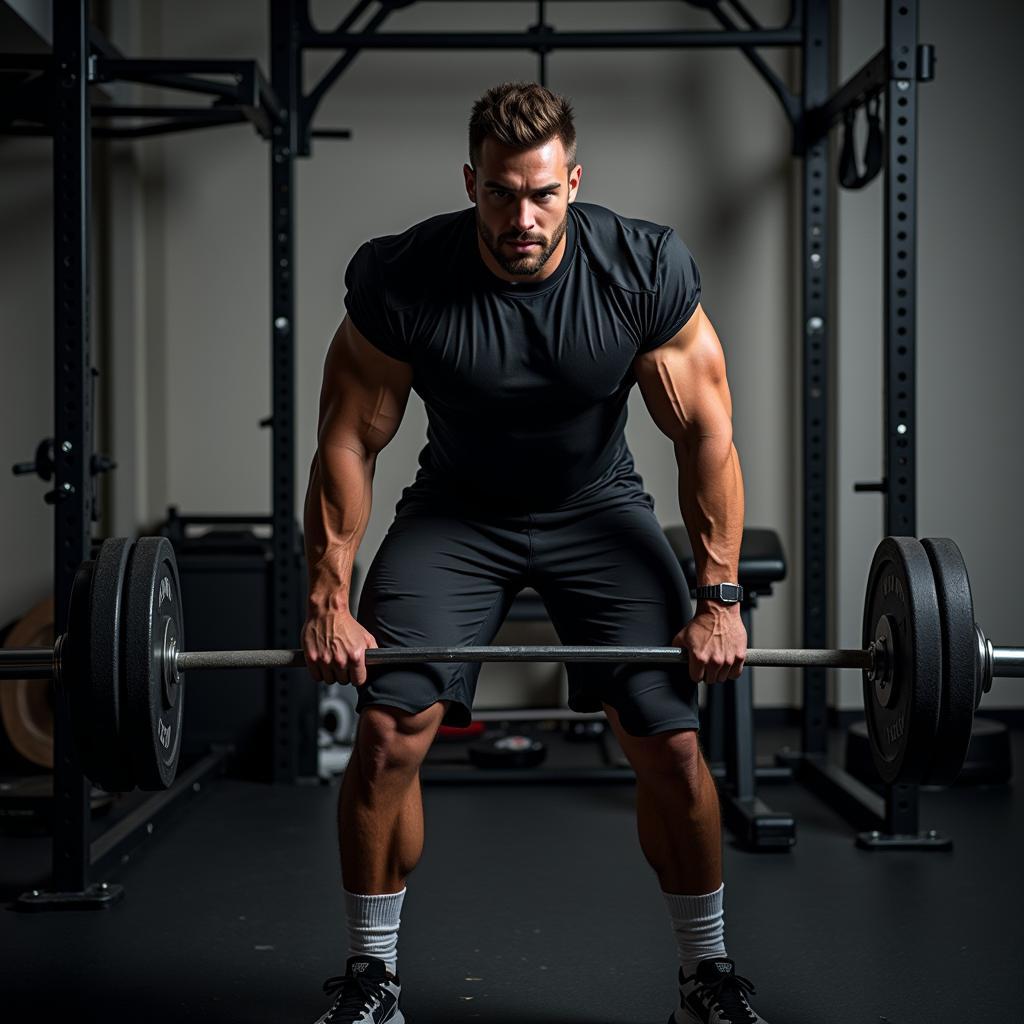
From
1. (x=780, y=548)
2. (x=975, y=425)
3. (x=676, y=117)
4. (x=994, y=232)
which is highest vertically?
(x=676, y=117)

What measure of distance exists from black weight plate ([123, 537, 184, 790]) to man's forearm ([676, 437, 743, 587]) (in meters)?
0.86

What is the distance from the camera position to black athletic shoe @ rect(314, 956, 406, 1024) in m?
2.11

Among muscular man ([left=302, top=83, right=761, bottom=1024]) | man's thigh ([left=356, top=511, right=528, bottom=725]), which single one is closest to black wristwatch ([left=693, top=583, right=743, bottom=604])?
muscular man ([left=302, top=83, right=761, bottom=1024])

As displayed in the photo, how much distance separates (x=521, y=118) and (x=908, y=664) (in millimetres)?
1015

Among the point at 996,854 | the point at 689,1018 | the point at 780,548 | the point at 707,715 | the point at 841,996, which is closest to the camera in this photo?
the point at 689,1018

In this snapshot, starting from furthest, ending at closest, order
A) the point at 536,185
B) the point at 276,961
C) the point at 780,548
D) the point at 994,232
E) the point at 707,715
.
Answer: the point at 994,232 → the point at 707,715 → the point at 780,548 → the point at 276,961 → the point at 536,185

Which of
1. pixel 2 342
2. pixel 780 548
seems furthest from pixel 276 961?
pixel 2 342

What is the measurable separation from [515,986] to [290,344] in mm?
2071

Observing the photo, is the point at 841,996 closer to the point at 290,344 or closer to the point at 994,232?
the point at 290,344

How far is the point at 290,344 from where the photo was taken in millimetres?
3840

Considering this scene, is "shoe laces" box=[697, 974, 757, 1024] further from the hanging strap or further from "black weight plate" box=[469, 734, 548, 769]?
the hanging strap

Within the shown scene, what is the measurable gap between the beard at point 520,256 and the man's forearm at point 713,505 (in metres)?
0.40

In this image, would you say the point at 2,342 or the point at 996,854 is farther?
the point at 2,342

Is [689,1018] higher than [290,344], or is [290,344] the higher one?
[290,344]
